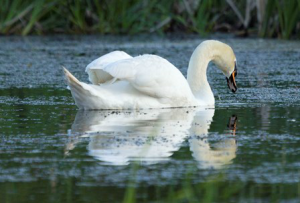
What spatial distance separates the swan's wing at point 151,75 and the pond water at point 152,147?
0.60 ft

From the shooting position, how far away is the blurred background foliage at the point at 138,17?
15938 mm

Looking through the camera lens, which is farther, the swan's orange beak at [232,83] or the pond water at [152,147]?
the swan's orange beak at [232,83]

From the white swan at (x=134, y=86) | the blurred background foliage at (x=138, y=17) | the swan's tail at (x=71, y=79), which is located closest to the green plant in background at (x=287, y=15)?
the blurred background foliage at (x=138, y=17)

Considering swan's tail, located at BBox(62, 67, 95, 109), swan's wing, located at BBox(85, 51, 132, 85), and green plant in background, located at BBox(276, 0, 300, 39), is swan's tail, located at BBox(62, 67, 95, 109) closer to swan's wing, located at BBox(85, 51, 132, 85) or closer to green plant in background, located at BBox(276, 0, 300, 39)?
swan's wing, located at BBox(85, 51, 132, 85)

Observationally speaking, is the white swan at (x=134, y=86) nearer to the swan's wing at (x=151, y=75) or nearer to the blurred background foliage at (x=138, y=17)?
the swan's wing at (x=151, y=75)

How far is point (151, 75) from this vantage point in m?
6.93

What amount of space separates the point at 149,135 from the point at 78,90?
1.44 meters

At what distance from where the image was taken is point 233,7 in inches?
647

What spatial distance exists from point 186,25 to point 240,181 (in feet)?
42.7

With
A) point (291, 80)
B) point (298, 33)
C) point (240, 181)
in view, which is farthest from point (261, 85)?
point (298, 33)

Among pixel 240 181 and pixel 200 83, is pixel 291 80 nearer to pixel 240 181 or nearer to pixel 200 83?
pixel 200 83

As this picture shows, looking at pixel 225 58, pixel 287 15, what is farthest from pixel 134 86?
pixel 287 15

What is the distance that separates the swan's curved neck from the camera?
25.3 feet

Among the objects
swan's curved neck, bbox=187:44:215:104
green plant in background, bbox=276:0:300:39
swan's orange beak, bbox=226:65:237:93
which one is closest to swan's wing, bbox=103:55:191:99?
swan's curved neck, bbox=187:44:215:104
